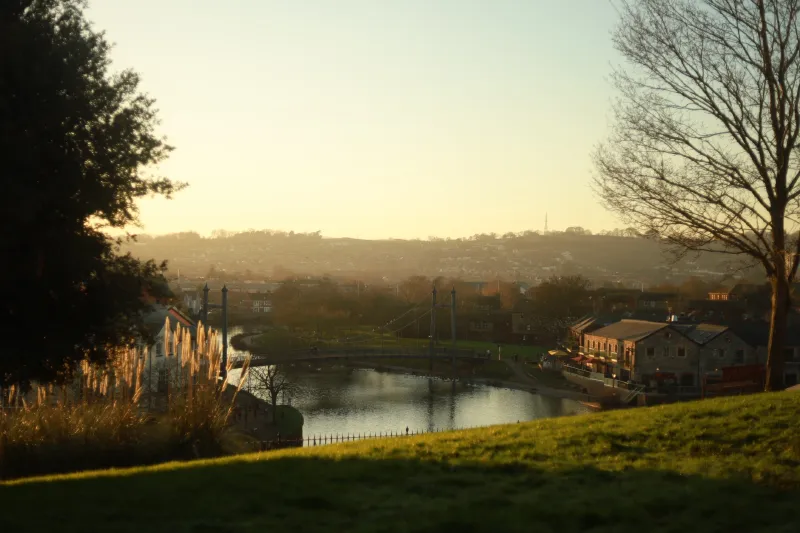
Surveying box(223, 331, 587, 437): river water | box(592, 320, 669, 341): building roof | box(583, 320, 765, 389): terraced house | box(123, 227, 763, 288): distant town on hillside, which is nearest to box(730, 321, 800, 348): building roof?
box(583, 320, 765, 389): terraced house

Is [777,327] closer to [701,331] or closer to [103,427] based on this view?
[103,427]

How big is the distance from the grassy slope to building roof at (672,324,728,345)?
2754cm

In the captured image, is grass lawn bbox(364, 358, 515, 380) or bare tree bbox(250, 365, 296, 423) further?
grass lawn bbox(364, 358, 515, 380)

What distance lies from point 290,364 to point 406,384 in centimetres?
567

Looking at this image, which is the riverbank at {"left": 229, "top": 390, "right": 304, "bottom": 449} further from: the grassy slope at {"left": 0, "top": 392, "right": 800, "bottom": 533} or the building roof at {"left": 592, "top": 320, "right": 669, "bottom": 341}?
the building roof at {"left": 592, "top": 320, "right": 669, "bottom": 341}

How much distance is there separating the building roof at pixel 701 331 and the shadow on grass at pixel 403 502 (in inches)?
1176

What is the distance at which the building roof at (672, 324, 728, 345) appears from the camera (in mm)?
33625

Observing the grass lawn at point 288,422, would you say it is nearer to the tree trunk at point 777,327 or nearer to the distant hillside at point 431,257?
the tree trunk at point 777,327

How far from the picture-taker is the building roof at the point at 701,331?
33.6m

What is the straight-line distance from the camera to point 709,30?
32.3ft

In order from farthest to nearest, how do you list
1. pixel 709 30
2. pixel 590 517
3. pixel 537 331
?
pixel 537 331 < pixel 709 30 < pixel 590 517

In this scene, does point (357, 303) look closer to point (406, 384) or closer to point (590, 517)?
point (406, 384)

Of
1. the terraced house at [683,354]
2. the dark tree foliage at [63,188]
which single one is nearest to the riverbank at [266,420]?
the dark tree foliage at [63,188]

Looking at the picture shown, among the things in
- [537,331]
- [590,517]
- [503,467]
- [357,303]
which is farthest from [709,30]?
[357,303]
